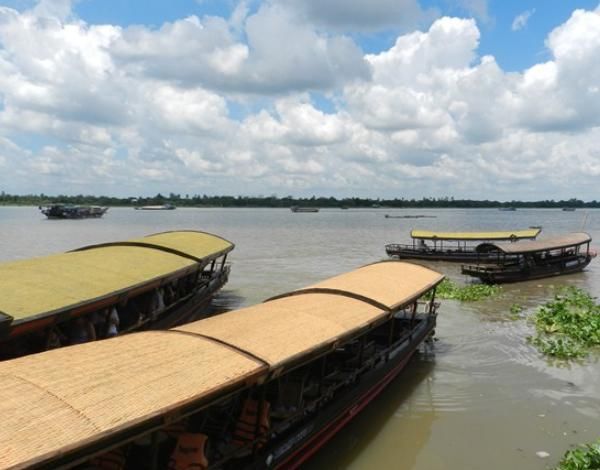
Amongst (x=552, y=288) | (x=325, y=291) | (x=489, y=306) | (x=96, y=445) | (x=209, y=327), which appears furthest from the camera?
(x=552, y=288)

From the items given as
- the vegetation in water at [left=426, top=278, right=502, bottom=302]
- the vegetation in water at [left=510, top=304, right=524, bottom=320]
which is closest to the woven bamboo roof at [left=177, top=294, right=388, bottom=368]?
the vegetation in water at [left=510, top=304, right=524, bottom=320]

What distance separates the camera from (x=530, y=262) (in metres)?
27.8

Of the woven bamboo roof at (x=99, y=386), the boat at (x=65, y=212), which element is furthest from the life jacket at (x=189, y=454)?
the boat at (x=65, y=212)

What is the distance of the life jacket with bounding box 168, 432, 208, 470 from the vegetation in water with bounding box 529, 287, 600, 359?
1124 cm

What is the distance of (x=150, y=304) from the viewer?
1309 cm

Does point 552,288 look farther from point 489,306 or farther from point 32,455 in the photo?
point 32,455

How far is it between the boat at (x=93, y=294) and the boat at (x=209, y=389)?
300 cm

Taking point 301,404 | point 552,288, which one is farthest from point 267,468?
point 552,288

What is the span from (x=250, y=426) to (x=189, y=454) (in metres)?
1.07

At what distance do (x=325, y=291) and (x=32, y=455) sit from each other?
6.94 meters

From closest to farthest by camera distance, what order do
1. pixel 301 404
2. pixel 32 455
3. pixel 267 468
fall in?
pixel 32 455
pixel 267 468
pixel 301 404

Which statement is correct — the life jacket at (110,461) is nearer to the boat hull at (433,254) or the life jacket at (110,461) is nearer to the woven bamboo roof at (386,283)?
the woven bamboo roof at (386,283)

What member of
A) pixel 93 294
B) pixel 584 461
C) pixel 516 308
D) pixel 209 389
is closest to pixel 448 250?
pixel 516 308

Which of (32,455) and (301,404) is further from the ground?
(32,455)
